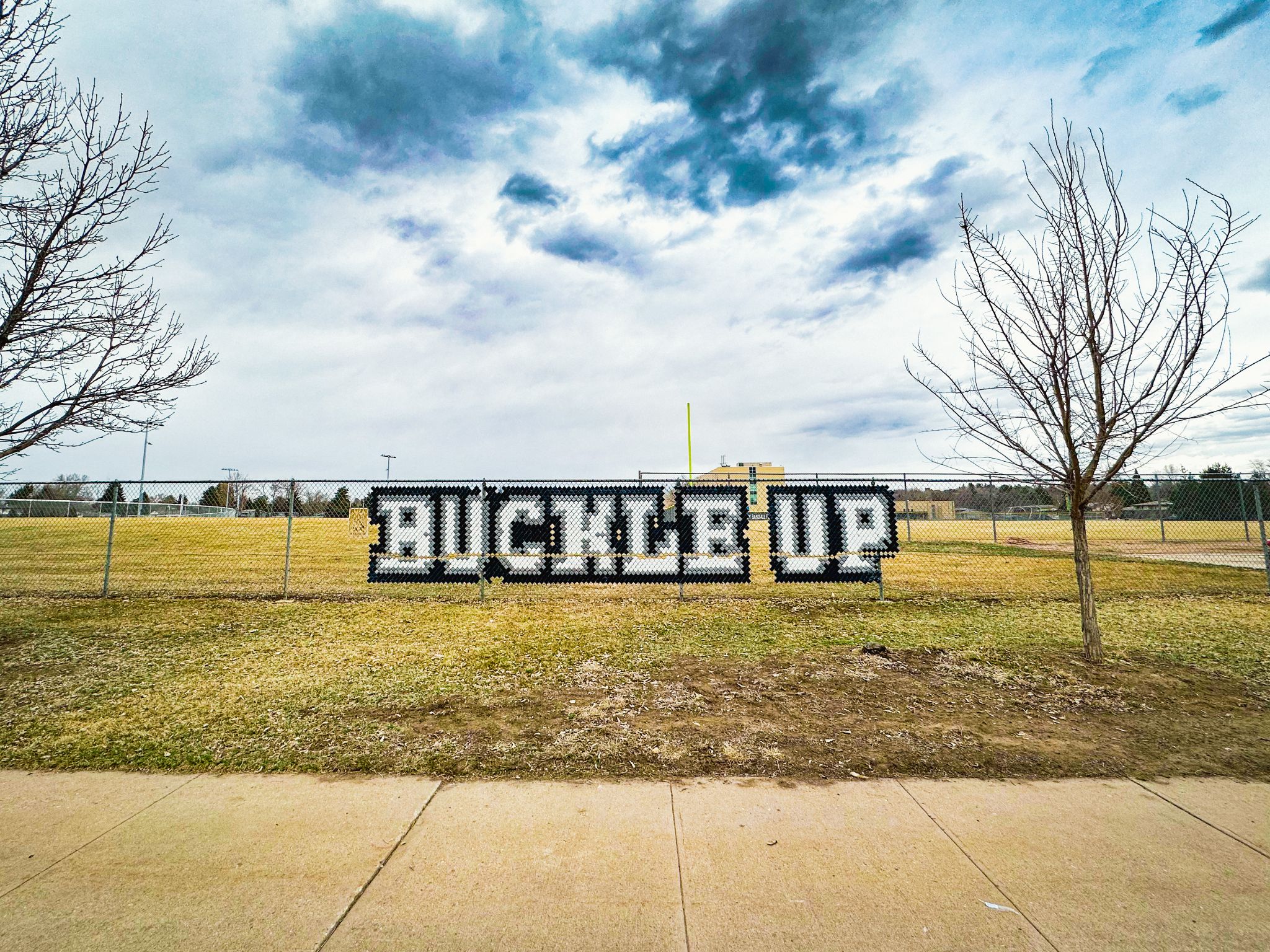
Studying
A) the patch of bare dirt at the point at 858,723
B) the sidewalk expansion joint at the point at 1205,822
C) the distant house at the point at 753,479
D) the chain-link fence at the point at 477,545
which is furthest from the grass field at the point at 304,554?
the sidewalk expansion joint at the point at 1205,822

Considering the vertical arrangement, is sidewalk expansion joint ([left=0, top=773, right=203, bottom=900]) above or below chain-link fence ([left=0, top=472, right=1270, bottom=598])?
below

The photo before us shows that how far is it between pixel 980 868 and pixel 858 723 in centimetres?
173

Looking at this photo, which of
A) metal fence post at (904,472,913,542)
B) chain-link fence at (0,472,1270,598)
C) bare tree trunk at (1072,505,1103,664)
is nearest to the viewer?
bare tree trunk at (1072,505,1103,664)

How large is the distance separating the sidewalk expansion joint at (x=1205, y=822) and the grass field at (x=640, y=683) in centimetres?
20

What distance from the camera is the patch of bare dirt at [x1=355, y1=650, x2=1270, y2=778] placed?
359 cm

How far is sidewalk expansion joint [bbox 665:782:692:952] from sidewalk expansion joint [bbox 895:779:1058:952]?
1.26 m

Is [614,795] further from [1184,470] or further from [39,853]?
[1184,470]

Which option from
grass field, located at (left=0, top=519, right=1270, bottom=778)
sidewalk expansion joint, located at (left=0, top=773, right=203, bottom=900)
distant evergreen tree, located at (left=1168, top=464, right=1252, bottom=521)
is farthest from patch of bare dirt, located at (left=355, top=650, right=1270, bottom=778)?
distant evergreen tree, located at (left=1168, top=464, right=1252, bottom=521)

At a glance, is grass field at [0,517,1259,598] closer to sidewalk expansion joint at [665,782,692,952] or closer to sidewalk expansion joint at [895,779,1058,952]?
sidewalk expansion joint at [895,779,1058,952]

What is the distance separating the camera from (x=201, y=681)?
17.4 feet

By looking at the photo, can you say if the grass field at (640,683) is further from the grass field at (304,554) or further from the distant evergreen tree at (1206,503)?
the distant evergreen tree at (1206,503)

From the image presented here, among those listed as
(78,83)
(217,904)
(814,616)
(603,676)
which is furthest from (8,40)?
(814,616)

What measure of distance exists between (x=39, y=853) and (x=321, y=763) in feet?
4.06

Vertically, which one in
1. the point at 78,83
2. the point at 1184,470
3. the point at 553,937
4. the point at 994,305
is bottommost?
the point at 553,937
